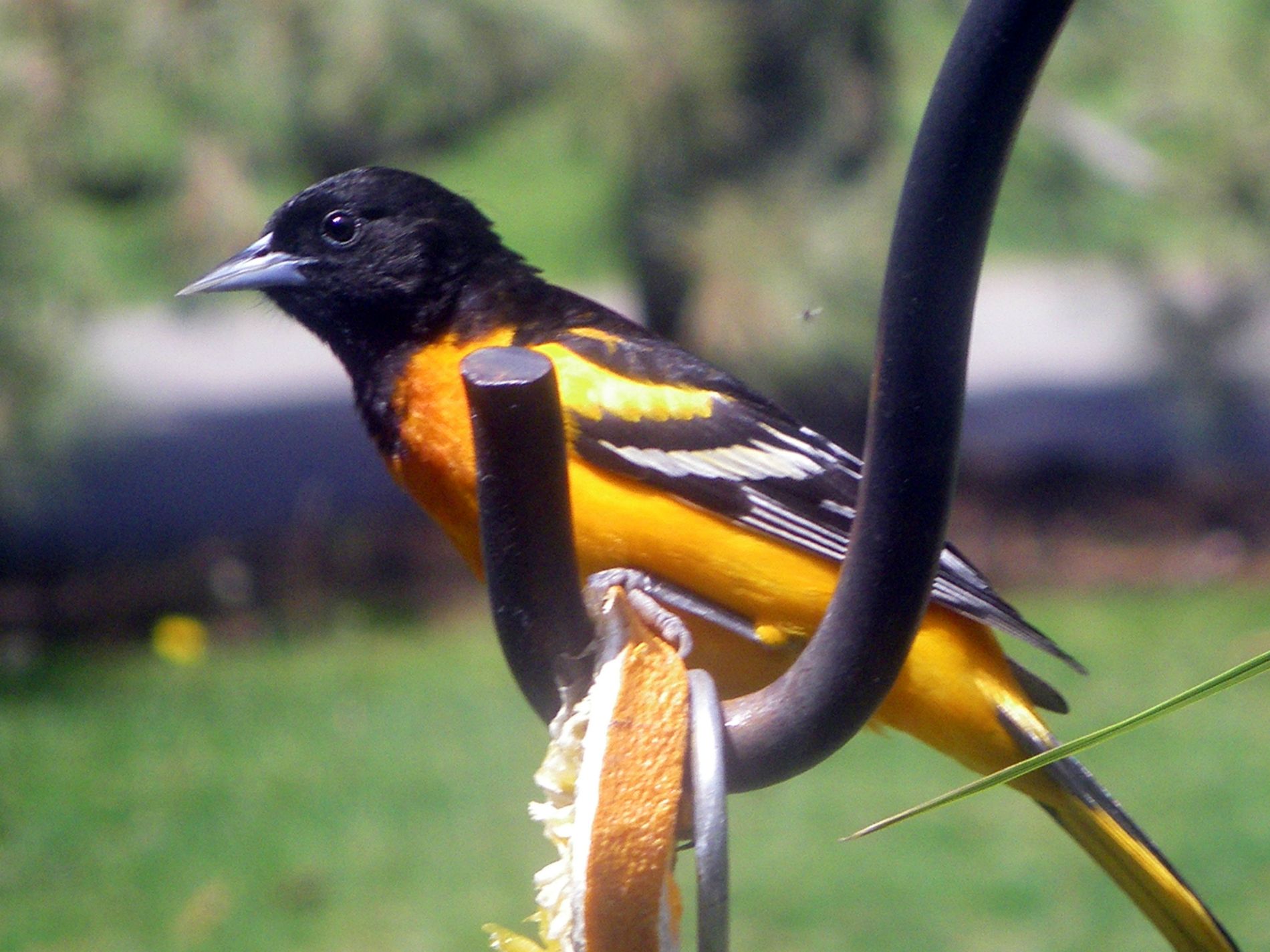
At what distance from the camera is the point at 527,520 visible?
1.32 m

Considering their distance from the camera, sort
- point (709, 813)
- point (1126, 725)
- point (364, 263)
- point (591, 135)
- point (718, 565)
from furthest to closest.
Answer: point (591, 135), point (364, 263), point (718, 565), point (709, 813), point (1126, 725)

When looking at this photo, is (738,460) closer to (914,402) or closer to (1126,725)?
(914,402)

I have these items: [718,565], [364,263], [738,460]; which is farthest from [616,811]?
[364,263]

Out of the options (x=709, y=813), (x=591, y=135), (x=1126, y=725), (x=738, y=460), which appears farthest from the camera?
(x=591, y=135)

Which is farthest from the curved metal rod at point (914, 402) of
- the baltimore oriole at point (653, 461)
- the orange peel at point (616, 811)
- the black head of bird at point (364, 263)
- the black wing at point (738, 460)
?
the black head of bird at point (364, 263)

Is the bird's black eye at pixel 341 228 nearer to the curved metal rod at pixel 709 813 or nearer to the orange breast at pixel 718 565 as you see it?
the orange breast at pixel 718 565

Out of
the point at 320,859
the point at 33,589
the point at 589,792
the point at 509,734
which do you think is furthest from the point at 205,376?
the point at 589,792

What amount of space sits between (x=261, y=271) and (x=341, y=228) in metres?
0.15

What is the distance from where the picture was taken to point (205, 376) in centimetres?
1448

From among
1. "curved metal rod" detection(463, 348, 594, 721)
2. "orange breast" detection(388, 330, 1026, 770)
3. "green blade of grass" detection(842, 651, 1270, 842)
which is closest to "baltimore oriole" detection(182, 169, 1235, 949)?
"orange breast" detection(388, 330, 1026, 770)

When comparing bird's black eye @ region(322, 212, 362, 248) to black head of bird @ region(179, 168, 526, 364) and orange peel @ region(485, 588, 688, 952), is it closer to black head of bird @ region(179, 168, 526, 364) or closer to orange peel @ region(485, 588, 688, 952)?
black head of bird @ region(179, 168, 526, 364)

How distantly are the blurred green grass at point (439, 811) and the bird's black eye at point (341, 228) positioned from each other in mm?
2251

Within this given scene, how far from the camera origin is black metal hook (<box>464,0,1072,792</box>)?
121 centimetres

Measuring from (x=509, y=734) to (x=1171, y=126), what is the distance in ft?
11.3
